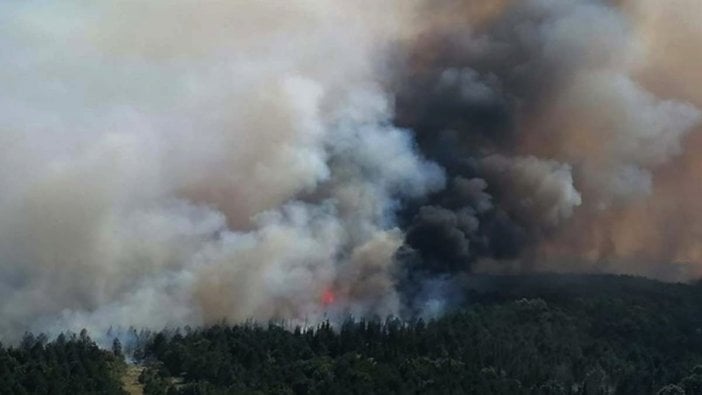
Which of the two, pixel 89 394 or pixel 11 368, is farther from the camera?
pixel 11 368

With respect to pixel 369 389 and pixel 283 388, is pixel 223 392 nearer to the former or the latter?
pixel 283 388

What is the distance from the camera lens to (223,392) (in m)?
190

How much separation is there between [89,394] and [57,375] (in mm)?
12528

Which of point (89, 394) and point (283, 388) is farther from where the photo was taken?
point (283, 388)

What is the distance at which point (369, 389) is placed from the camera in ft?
650

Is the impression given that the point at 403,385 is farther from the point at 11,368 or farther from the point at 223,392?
the point at 11,368

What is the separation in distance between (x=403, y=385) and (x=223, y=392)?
35929 mm

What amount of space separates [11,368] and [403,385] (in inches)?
2987

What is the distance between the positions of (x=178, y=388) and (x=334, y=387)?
30519 mm

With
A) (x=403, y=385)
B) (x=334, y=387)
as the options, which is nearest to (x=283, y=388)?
(x=334, y=387)

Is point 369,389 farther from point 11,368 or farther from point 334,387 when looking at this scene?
point 11,368

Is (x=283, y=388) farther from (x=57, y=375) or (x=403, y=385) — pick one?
(x=57, y=375)

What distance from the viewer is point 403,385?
200 meters

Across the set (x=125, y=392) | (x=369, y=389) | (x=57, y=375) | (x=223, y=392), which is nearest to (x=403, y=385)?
(x=369, y=389)
